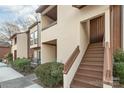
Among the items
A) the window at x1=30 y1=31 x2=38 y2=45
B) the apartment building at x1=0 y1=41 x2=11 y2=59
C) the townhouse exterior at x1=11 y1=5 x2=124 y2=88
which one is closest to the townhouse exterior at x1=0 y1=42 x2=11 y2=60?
the apartment building at x1=0 y1=41 x2=11 y2=59

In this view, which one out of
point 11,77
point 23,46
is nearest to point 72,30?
point 11,77

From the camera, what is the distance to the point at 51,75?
6.14 meters

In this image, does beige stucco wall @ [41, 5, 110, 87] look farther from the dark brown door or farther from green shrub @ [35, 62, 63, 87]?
green shrub @ [35, 62, 63, 87]

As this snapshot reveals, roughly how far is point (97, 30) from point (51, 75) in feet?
8.27

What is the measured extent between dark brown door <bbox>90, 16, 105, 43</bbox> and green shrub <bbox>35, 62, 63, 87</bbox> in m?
1.74

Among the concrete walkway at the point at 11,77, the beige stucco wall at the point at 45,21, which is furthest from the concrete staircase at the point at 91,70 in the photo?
the beige stucco wall at the point at 45,21

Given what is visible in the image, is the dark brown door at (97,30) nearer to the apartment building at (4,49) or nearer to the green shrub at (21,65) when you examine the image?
the green shrub at (21,65)

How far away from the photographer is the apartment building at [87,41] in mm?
5277

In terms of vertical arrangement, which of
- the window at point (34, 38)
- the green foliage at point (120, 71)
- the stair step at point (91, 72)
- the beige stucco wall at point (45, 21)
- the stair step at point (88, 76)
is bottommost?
the stair step at point (88, 76)

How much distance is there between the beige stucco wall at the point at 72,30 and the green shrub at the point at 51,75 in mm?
415

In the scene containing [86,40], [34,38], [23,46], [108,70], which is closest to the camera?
[108,70]

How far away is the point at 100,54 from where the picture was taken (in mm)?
6242

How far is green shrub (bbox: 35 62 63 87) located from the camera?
6.07 metres

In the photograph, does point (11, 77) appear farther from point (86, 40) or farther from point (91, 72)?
point (91, 72)
